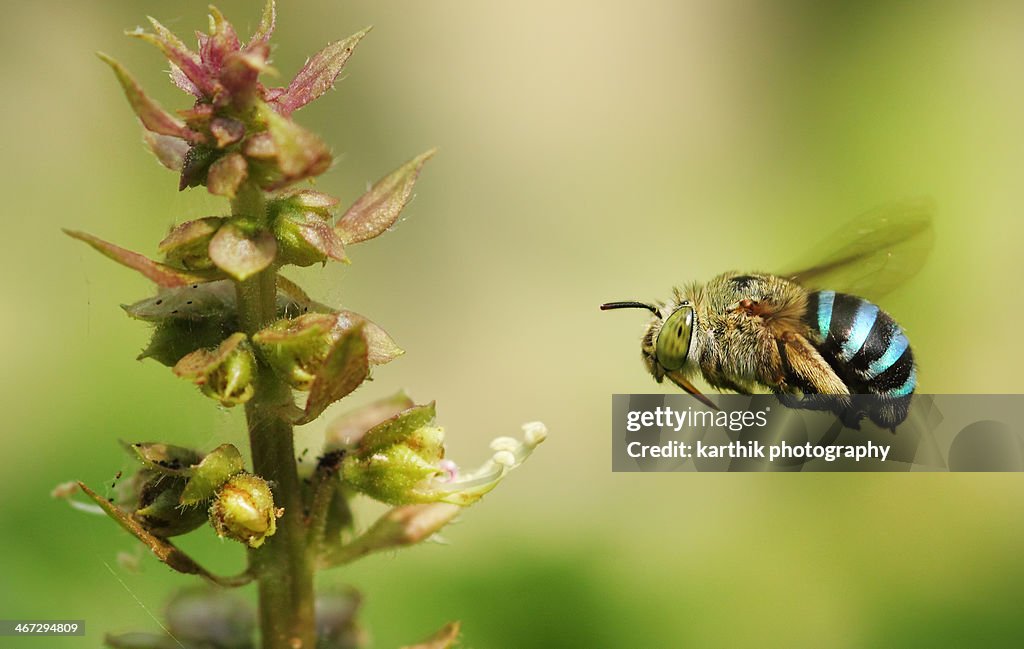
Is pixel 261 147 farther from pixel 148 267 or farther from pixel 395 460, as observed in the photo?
pixel 395 460

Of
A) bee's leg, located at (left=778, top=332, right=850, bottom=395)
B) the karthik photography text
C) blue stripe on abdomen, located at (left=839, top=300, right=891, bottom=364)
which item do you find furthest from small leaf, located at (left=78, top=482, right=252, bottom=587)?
the karthik photography text

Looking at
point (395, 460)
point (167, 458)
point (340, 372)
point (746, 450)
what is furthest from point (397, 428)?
point (746, 450)

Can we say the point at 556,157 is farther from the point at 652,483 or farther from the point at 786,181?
the point at 652,483

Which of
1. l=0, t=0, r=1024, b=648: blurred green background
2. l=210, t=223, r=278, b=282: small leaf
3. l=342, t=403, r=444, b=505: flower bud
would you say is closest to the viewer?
l=210, t=223, r=278, b=282: small leaf

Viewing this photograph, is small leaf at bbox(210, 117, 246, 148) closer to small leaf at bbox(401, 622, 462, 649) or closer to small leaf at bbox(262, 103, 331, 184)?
small leaf at bbox(262, 103, 331, 184)

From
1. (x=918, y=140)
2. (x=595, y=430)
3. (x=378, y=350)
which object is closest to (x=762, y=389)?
(x=378, y=350)

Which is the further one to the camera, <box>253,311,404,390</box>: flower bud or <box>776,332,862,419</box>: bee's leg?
<box>776,332,862,419</box>: bee's leg
